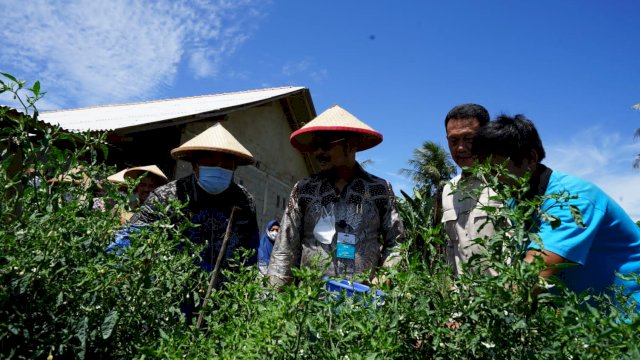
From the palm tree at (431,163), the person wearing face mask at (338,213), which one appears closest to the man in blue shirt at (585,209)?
the person wearing face mask at (338,213)

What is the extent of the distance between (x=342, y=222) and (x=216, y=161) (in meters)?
1.10

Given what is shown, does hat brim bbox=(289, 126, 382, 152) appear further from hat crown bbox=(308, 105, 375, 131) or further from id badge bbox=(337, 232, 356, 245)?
id badge bbox=(337, 232, 356, 245)

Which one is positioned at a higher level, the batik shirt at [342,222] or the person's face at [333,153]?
the person's face at [333,153]

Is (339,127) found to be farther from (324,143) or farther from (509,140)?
(509,140)

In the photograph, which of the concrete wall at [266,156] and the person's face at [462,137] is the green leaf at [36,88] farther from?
the concrete wall at [266,156]

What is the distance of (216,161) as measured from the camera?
3.41 metres

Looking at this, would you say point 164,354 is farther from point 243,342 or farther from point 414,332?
point 414,332

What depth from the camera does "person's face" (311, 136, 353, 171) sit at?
9.48 feet

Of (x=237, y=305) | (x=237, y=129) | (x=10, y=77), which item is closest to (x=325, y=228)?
(x=237, y=305)

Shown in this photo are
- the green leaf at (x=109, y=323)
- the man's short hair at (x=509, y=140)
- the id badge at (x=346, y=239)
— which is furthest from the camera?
the id badge at (x=346, y=239)

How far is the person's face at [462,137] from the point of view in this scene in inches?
102

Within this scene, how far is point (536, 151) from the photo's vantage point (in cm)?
194

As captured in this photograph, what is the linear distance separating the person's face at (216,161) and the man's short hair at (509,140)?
195cm

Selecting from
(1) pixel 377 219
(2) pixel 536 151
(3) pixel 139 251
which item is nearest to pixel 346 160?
(1) pixel 377 219
